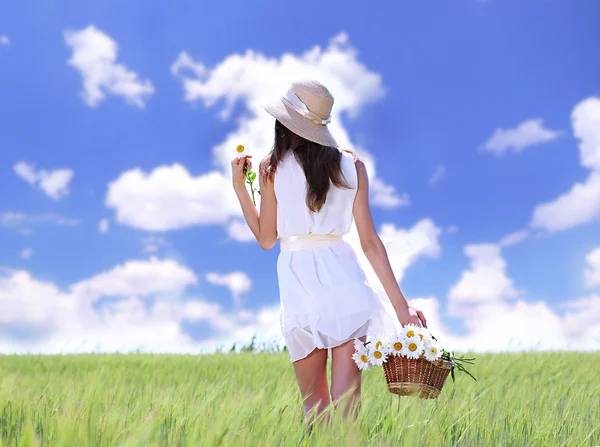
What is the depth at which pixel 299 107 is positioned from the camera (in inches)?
138

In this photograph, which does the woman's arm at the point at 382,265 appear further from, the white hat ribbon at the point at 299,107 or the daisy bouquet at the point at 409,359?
the white hat ribbon at the point at 299,107

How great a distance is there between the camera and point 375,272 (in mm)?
3439

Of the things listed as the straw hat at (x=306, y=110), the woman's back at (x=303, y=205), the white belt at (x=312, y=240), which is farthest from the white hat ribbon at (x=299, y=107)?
the white belt at (x=312, y=240)

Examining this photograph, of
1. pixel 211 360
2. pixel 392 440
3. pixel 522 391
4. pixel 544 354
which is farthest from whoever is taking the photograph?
pixel 544 354

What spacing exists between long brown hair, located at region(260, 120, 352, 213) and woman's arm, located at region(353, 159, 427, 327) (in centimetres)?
21

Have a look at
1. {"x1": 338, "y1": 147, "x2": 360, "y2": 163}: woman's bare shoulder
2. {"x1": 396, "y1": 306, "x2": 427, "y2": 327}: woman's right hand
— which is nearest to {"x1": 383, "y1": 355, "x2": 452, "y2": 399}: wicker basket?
{"x1": 396, "y1": 306, "x2": 427, "y2": 327}: woman's right hand

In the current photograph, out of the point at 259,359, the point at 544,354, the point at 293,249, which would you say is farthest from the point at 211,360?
the point at 293,249

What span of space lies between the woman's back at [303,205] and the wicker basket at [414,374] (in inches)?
29.6

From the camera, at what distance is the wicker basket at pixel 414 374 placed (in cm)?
323

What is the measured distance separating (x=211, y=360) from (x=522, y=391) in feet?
14.9

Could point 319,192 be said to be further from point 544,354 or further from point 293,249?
point 544,354

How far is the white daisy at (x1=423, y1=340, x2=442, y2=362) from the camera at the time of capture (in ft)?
10.4

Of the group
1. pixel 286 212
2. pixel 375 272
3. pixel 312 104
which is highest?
pixel 312 104

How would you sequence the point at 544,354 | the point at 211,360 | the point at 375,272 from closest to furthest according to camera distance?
1. the point at 375,272
2. the point at 211,360
3. the point at 544,354
